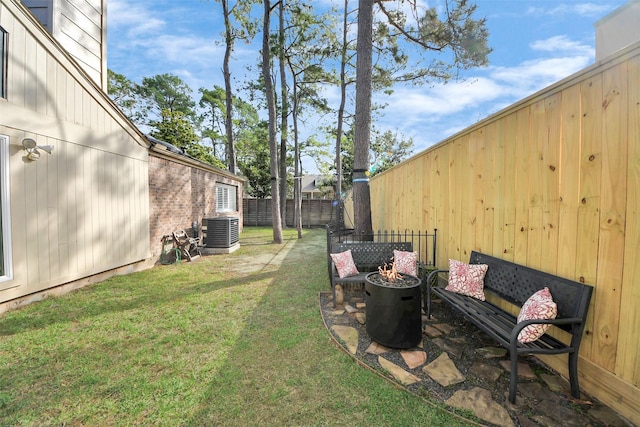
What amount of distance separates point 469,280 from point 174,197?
7.52m

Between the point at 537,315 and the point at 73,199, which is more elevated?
the point at 73,199

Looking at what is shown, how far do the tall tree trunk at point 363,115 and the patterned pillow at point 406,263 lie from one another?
71.8 inches

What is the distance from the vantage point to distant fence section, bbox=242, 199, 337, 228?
16.9 metres

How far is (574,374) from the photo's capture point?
200cm

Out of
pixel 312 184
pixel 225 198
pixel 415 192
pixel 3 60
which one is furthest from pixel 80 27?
pixel 312 184

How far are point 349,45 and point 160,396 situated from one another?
13.7 m

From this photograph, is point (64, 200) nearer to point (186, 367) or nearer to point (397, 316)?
point (186, 367)

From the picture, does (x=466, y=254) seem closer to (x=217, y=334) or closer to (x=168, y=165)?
(x=217, y=334)

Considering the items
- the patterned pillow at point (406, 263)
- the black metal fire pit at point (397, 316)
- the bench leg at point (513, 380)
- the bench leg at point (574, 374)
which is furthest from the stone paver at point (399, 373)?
the patterned pillow at point (406, 263)

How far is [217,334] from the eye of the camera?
3.06 meters

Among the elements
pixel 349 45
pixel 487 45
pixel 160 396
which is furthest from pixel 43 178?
pixel 349 45

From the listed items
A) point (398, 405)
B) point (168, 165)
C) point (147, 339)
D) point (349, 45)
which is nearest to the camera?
point (398, 405)

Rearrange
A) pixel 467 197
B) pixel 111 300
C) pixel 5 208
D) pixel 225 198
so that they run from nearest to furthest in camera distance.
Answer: pixel 5 208
pixel 467 197
pixel 111 300
pixel 225 198

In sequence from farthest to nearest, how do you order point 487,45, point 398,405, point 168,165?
point 168,165, point 487,45, point 398,405
